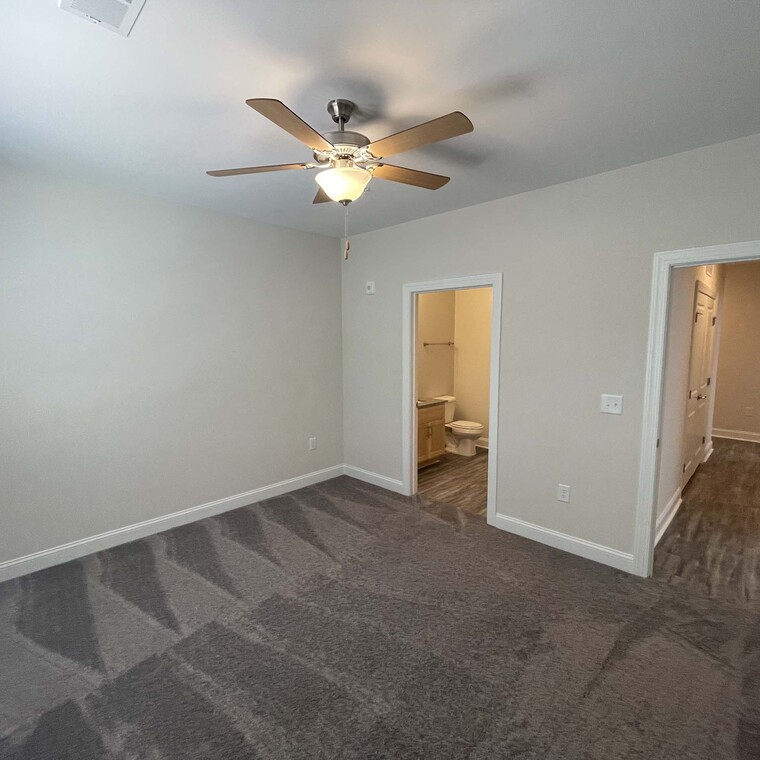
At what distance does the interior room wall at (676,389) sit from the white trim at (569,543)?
619 millimetres

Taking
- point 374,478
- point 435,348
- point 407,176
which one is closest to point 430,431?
point 374,478

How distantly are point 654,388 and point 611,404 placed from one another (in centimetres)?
27

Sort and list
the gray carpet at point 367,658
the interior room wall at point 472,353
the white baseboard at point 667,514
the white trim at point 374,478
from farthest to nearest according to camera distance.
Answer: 1. the interior room wall at point 472,353
2. the white trim at point 374,478
3. the white baseboard at point 667,514
4. the gray carpet at point 367,658

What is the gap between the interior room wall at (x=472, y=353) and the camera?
5602mm

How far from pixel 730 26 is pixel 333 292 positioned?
134 inches

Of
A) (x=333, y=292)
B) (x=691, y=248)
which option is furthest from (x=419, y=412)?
(x=691, y=248)

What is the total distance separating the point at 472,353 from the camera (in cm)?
575

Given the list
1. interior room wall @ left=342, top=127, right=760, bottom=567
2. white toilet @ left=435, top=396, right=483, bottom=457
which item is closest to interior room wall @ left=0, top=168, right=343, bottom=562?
interior room wall @ left=342, top=127, right=760, bottom=567

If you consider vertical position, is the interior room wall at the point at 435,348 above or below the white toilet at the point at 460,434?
above

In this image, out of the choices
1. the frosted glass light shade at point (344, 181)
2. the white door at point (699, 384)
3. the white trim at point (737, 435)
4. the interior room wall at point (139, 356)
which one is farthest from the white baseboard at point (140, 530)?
the white trim at point (737, 435)

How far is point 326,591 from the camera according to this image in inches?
96.8

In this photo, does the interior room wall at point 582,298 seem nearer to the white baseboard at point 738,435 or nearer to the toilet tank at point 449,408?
the toilet tank at point 449,408

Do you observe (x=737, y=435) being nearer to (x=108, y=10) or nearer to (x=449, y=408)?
(x=449, y=408)

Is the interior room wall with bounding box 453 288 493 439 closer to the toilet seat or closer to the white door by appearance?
the toilet seat
